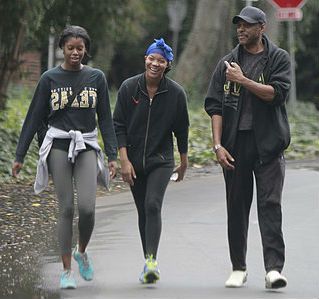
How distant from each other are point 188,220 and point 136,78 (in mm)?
3226

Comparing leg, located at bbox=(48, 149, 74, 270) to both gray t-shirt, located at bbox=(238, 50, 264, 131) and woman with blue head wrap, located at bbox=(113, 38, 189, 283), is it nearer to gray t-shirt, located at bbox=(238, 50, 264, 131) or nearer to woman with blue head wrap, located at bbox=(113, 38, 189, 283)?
woman with blue head wrap, located at bbox=(113, 38, 189, 283)

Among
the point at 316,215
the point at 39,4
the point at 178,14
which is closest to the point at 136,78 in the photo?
the point at 316,215

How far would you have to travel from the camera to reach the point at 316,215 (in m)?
10.9

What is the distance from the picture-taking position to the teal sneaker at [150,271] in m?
7.36

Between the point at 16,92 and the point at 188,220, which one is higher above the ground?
the point at 188,220

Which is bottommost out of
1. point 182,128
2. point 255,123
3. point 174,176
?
point 174,176

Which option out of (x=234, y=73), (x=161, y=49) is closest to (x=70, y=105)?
(x=161, y=49)

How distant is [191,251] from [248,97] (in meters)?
2.03

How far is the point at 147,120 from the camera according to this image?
7492 millimetres

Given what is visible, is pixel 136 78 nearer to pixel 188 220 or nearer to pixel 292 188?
pixel 188 220

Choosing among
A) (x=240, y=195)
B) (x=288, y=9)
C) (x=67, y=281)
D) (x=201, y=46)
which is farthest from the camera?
(x=201, y=46)

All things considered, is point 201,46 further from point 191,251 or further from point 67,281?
point 67,281

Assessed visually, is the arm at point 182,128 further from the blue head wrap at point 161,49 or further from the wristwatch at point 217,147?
the wristwatch at point 217,147

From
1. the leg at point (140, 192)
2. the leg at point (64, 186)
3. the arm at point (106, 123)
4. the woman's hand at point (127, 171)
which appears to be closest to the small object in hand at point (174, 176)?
the leg at point (140, 192)
